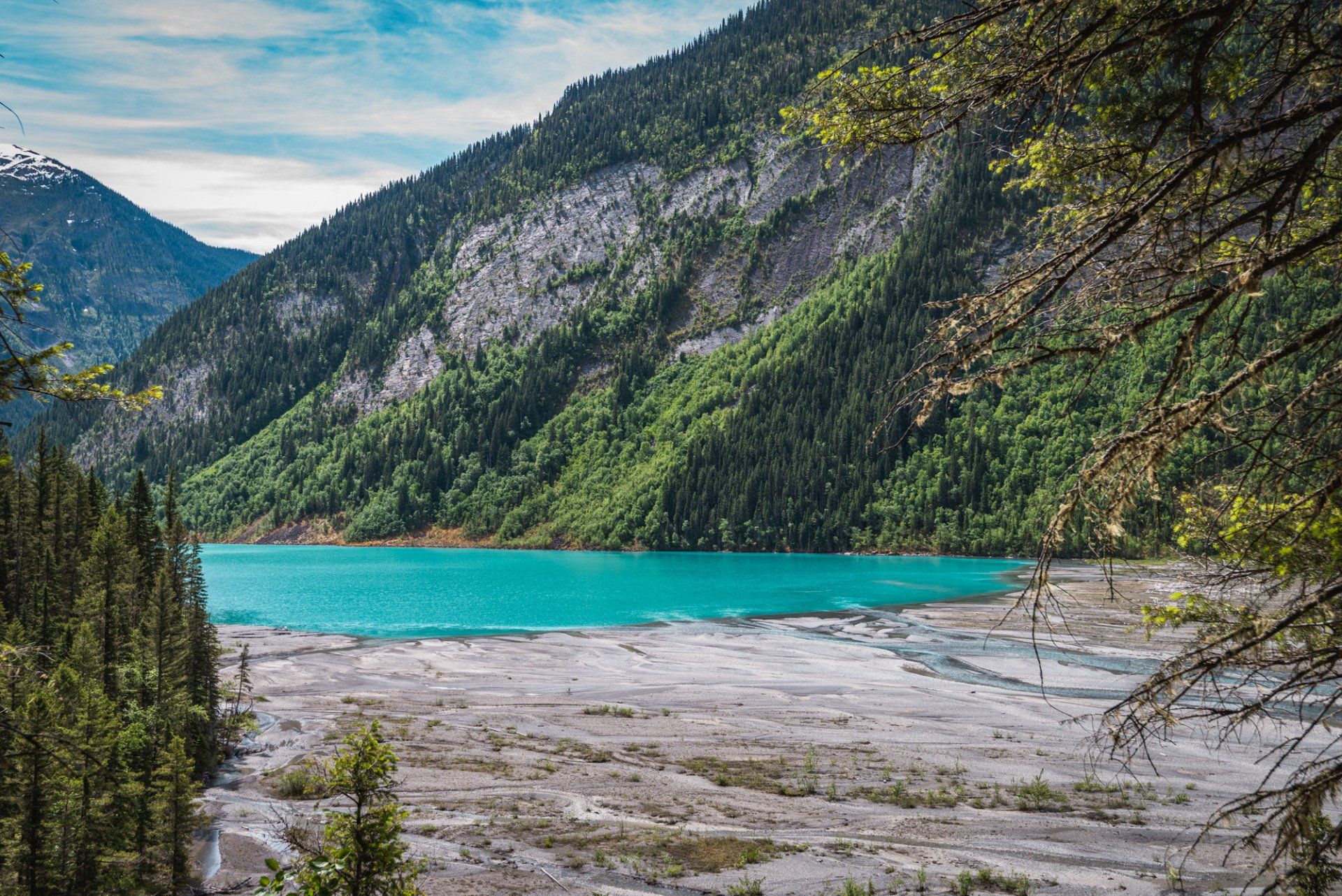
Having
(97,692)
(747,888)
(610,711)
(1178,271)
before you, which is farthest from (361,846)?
(610,711)

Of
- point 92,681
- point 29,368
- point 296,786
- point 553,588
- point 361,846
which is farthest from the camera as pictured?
point 553,588

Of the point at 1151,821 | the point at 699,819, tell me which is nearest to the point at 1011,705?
the point at 1151,821

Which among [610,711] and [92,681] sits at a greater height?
[92,681]

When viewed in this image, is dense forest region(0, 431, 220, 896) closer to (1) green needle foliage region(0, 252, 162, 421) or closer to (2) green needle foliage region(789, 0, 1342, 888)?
(1) green needle foliage region(0, 252, 162, 421)

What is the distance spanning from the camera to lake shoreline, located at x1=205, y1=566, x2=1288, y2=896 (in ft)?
57.1

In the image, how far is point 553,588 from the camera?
90.5 metres

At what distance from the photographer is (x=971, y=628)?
55.4 metres

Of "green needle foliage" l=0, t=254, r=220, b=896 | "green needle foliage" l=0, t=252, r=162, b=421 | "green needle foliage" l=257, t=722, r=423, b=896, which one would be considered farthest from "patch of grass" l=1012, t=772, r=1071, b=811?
"green needle foliage" l=0, t=252, r=162, b=421

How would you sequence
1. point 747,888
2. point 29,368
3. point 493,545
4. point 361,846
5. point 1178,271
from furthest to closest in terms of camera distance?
point 493,545 < point 747,888 < point 361,846 < point 29,368 < point 1178,271

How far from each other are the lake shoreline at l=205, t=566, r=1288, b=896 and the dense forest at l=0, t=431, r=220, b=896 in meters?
2.12

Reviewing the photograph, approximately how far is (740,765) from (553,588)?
66.7 metres

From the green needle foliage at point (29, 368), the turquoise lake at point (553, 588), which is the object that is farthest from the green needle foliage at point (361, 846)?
the turquoise lake at point (553, 588)

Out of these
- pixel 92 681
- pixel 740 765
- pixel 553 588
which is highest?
pixel 92 681

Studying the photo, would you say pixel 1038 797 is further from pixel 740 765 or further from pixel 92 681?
pixel 92 681
